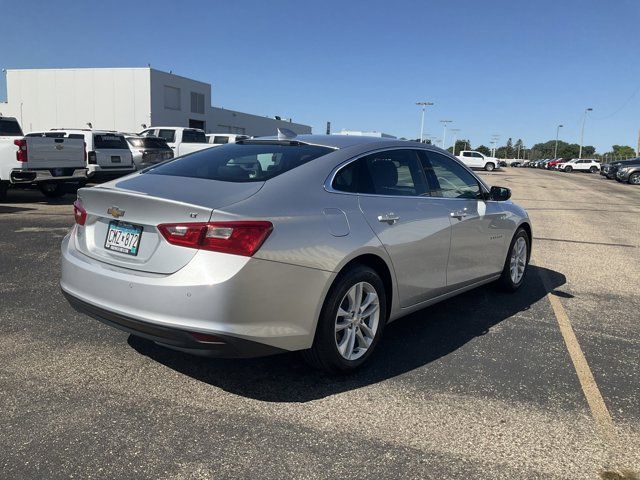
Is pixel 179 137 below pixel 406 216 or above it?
above

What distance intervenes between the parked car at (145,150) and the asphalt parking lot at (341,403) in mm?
12185

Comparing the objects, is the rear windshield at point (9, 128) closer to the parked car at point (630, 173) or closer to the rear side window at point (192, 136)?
the rear side window at point (192, 136)

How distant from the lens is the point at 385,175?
409 centimetres

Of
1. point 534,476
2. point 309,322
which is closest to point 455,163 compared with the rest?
point 309,322

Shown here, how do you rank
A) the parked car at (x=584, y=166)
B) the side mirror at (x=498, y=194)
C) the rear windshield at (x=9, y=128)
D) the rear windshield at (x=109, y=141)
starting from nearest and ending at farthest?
the side mirror at (x=498, y=194) < the rear windshield at (x=109, y=141) < the rear windshield at (x=9, y=128) < the parked car at (x=584, y=166)

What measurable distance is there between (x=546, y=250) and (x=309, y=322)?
668 cm

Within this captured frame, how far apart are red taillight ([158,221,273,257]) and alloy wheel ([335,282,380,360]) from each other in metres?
0.81

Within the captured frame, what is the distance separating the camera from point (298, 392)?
3.42 meters

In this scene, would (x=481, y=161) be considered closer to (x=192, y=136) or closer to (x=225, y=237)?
(x=192, y=136)

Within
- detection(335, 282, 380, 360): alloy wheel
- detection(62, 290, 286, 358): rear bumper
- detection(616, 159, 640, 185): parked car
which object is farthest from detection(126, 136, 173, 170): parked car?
detection(616, 159, 640, 185): parked car

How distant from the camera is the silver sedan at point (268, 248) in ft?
9.57

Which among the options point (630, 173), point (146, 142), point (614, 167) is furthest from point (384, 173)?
point (614, 167)

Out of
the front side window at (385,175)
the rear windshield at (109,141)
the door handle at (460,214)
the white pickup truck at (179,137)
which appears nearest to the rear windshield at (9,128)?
the rear windshield at (109,141)

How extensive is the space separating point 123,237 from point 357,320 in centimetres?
157
